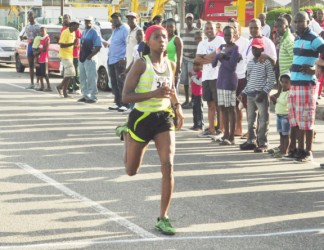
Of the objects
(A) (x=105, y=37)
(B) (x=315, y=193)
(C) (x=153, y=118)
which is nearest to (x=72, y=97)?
(A) (x=105, y=37)

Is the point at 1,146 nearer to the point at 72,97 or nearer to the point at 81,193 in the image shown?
the point at 81,193

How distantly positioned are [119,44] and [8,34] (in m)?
18.1

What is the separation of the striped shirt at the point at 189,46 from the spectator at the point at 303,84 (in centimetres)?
596

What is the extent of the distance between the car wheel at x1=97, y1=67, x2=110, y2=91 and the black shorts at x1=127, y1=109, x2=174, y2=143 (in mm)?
14442

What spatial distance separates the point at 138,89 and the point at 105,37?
17255mm

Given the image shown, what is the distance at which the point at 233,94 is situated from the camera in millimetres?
13750

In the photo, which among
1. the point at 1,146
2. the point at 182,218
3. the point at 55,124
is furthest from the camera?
the point at 55,124

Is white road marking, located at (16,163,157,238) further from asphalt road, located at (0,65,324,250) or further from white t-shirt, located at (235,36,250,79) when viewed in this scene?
white t-shirt, located at (235,36,250,79)

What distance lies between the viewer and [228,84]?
13750mm

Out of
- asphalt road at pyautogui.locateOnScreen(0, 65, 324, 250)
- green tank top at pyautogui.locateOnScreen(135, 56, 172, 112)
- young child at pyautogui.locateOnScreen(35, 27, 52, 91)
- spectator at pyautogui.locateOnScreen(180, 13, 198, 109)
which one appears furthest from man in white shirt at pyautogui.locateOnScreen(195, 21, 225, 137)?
young child at pyautogui.locateOnScreen(35, 27, 52, 91)

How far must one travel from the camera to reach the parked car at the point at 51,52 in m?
27.0

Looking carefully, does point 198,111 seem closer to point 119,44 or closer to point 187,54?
point 187,54

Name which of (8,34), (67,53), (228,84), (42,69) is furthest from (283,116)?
(8,34)

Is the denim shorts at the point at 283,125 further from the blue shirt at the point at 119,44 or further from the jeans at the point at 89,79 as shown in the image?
the jeans at the point at 89,79
